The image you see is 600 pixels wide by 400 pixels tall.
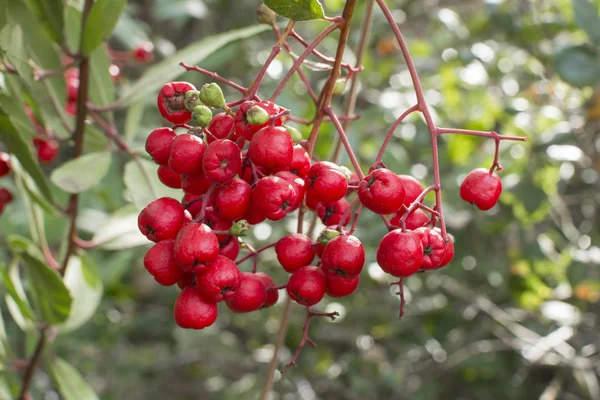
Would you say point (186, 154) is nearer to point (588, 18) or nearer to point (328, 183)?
point (328, 183)

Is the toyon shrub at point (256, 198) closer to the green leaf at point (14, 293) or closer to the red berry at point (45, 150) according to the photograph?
the green leaf at point (14, 293)

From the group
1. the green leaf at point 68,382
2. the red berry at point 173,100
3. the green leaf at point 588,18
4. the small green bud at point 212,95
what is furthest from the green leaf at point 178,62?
the green leaf at point 588,18

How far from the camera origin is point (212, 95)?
95cm

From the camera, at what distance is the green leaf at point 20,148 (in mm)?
1361

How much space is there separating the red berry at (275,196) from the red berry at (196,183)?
0.37 ft

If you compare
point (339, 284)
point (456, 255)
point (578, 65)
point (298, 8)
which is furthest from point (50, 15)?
point (578, 65)

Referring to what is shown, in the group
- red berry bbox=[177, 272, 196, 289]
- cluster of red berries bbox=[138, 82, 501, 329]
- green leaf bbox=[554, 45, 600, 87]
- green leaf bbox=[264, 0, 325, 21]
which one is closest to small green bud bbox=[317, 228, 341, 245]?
cluster of red berries bbox=[138, 82, 501, 329]

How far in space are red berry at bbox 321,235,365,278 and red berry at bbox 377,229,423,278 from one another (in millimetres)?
41

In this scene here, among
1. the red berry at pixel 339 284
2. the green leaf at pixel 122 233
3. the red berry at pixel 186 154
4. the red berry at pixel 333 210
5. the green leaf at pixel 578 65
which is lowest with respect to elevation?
the green leaf at pixel 122 233

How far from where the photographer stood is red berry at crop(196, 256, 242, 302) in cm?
97

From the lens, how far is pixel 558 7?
328cm

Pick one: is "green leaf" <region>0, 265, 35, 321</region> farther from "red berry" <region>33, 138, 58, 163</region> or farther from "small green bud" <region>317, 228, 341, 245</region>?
"small green bud" <region>317, 228, 341, 245</region>

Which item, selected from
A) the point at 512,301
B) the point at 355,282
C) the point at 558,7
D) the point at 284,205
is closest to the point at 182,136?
the point at 284,205

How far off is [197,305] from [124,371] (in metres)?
2.34
